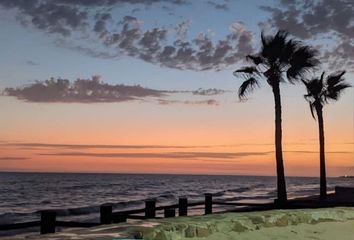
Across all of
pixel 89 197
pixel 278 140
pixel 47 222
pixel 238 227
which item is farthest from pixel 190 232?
pixel 89 197

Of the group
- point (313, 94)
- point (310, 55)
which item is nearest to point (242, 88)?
point (310, 55)

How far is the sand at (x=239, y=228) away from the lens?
728cm

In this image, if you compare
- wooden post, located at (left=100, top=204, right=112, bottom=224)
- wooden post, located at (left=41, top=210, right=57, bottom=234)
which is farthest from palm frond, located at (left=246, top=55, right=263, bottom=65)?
wooden post, located at (left=41, top=210, right=57, bottom=234)

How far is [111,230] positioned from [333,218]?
5.49 m

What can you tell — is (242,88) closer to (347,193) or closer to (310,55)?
(310,55)

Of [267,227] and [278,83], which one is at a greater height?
[278,83]

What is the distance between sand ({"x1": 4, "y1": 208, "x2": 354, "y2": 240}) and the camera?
728cm

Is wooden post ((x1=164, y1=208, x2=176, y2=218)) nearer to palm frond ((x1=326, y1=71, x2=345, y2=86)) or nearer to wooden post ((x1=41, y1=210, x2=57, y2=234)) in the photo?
wooden post ((x1=41, y1=210, x2=57, y2=234))

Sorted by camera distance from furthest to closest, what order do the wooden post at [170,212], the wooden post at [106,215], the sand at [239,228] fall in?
the wooden post at [170,212] → the wooden post at [106,215] → the sand at [239,228]

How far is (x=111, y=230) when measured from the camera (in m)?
7.37

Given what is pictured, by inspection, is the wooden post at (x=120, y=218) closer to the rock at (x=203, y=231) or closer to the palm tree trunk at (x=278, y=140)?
the rock at (x=203, y=231)

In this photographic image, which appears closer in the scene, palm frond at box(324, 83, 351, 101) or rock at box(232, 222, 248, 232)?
rock at box(232, 222, 248, 232)

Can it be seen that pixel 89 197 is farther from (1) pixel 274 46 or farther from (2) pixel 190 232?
(2) pixel 190 232

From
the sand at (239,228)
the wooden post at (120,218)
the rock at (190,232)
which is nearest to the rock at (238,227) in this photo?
the sand at (239,228)
